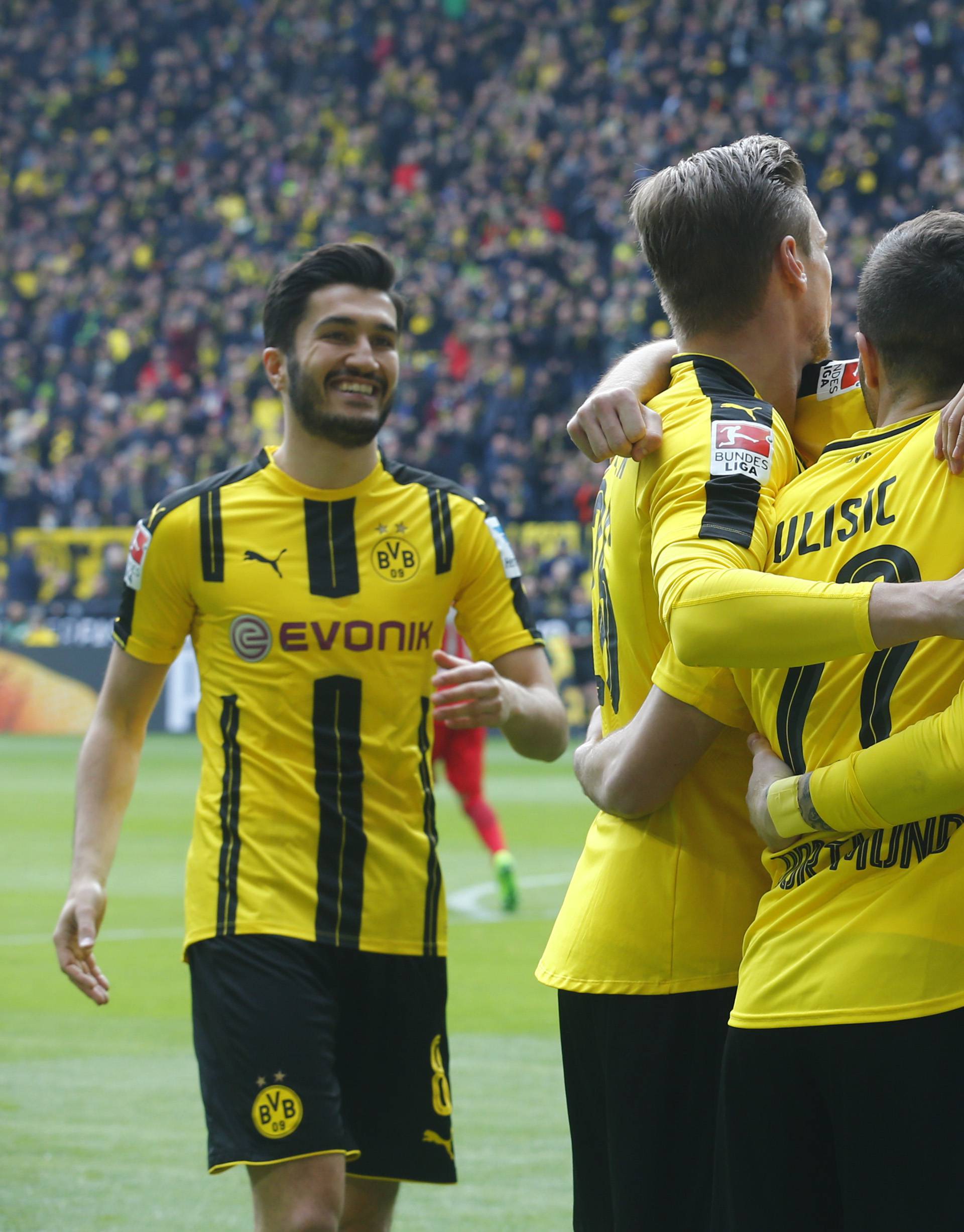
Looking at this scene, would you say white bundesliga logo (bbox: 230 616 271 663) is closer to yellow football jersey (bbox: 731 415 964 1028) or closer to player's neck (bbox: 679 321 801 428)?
player's neck (bbox: 679 321 801 428)

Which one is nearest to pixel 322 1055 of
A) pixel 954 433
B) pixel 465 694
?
pixel 465 694

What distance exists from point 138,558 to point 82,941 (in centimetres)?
88

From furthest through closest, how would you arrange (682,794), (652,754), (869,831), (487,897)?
(487,897)
(682,794)
(652,754)
(869,831)

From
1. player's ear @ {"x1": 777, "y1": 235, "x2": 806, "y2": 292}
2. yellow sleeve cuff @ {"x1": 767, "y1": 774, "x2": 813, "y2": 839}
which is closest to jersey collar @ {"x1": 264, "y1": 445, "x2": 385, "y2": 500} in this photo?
player's ear @ {"x1": 777, "y1": 235, "x2": 806, "y2": 292}

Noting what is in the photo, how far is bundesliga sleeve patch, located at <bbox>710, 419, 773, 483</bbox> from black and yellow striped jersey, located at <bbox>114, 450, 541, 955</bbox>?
157cm

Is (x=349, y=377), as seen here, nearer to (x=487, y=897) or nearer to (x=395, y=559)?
(x=395, y=559)

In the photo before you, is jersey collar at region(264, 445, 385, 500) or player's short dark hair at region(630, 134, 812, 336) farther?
jersey collar at region(264, 445, 385, 500)

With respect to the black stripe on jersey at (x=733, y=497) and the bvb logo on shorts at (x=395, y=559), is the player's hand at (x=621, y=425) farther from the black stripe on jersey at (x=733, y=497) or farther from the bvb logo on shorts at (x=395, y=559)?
the bvb logo on shorts at (x=395, y=559)

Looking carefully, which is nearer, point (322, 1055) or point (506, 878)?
point (322, 1055)

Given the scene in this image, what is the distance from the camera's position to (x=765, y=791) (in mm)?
2299

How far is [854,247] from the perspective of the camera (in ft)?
72.7

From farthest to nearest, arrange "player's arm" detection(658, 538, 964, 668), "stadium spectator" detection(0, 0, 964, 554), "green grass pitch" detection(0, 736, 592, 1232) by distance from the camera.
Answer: "stadium spectator" detection(0, 0, 964, 554) → "green grass pitch" detection(0, 736, 592, 1232) → "player's arm" detection(658, 538, 964, 668)

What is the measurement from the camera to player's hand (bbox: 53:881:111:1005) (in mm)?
3539

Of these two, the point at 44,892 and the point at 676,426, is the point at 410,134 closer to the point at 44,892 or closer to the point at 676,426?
the point at 44,892
